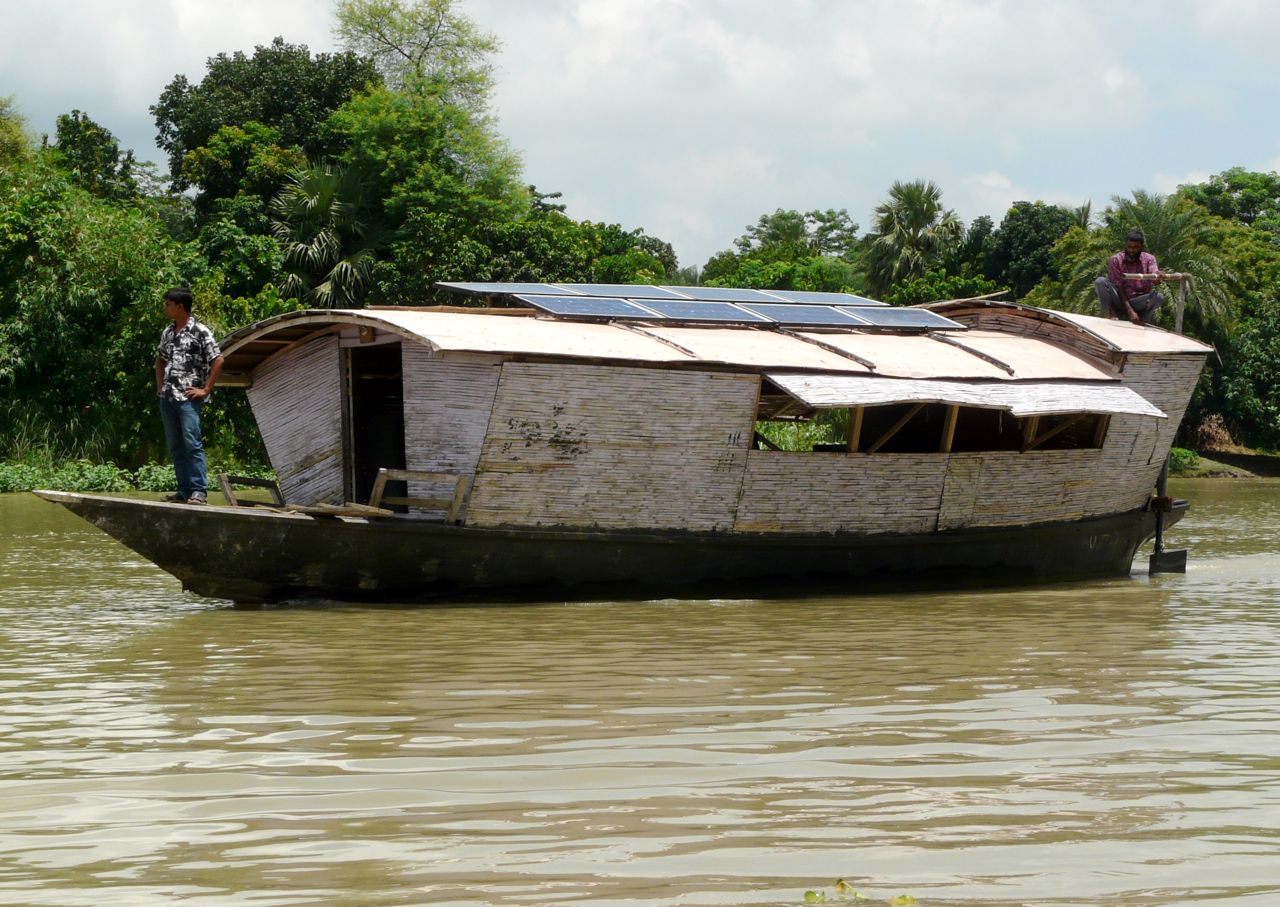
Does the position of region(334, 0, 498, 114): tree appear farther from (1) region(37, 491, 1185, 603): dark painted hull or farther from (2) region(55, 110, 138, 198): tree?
(1) region(37, 491, 1185, 603): dark painted hull

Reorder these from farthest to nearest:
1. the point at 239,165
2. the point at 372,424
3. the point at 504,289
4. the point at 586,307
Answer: the point at 239,165 → the point at 372,424 → the point at 504,289 → the point at 586,307

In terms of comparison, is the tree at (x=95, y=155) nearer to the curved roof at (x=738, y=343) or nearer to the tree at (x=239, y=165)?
the tree at (x=239, y=165)

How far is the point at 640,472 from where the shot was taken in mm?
9766

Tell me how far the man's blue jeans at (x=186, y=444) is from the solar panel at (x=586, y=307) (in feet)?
8.06

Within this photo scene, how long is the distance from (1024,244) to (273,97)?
2045 cm

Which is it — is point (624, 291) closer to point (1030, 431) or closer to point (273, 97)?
point (1030, 431)

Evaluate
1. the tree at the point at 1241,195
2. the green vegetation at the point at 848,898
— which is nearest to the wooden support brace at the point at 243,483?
the green vegetation at the point at 848,898

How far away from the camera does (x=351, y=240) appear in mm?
33750

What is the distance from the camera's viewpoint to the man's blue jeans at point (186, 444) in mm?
9438

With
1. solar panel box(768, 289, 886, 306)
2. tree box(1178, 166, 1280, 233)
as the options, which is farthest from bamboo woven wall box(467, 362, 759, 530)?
tree box(1178, 166, 1280, 233)

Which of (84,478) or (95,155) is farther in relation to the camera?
(95,155)

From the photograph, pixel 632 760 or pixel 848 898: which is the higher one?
pixel 848 898

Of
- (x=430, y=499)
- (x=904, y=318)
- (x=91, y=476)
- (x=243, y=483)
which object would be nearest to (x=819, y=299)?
(x=904, y=318)

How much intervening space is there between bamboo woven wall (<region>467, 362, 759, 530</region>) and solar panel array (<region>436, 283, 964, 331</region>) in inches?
40.1
